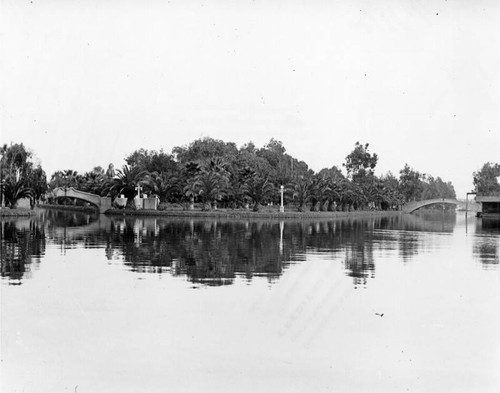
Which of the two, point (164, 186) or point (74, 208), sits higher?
point (164, 186)

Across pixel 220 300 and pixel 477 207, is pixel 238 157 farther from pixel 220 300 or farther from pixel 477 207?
pixel 220 300

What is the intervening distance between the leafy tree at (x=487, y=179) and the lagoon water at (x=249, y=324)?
336 feet

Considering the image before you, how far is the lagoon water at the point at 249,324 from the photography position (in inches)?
250

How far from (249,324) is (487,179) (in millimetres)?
114251

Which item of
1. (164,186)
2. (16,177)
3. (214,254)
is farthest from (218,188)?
(214,254)

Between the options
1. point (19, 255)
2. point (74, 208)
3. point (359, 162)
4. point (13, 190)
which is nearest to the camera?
point (19, 255)

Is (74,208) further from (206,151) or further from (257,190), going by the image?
(257,190)

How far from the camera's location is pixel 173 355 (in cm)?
688

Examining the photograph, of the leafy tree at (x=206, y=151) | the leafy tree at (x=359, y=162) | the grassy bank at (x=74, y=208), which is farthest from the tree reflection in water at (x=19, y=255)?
the leafy tree at (x=359, y=162)

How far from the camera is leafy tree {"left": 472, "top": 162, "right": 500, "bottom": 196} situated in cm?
11150

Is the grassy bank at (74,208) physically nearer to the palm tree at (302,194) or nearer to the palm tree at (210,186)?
the palm tree at (210,186)

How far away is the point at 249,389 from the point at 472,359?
2754 mm

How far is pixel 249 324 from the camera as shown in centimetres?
843

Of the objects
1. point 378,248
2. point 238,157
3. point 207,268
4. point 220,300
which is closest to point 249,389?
point 220,300
